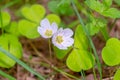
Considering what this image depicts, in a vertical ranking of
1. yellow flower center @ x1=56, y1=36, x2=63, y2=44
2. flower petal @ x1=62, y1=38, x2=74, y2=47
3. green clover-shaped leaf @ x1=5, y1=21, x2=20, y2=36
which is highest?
yellow flower center @ x1=56, y1=36, x2=63, y2=44

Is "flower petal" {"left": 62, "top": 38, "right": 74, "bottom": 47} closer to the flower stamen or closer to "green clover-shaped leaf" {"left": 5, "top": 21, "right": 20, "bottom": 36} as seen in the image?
the flower stamen

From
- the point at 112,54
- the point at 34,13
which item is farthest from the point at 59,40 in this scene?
the point at 34,13

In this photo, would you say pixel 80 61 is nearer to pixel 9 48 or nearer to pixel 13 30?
pixel 9 48

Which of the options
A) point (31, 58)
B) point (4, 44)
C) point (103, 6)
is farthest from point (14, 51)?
A: point (103, 6)

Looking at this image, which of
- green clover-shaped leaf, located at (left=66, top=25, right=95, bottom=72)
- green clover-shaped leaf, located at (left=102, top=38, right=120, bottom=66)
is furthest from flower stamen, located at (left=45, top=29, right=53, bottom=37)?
green clover-shaped leaf, located at (left=102, top=38, right=120, bottom=66)

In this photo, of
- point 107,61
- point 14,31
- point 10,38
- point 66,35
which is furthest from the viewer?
point 14,31

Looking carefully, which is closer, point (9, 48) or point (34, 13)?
point (9, 48)

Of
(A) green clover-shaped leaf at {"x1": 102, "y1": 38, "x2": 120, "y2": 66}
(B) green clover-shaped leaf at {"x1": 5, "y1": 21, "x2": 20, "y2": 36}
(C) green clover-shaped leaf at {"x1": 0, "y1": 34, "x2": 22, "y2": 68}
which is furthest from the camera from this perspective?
(B) green clover-shaped leaf at {"x1": 5, "y1": 21, "x2": 20, "y2": 36}

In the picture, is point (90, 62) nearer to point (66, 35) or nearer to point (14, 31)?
point (66, 35)
